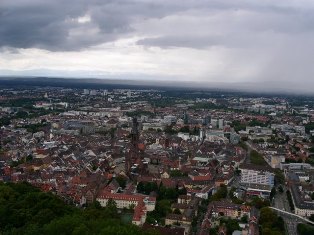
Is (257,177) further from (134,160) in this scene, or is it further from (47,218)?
(47,218)

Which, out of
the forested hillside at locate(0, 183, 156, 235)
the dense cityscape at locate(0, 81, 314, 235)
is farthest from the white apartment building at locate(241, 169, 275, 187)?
the forested hillside at locate(0, 183, 156, 235)

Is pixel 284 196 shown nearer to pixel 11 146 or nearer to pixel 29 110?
pixel 11 146

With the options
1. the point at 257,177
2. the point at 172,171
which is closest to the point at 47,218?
the point at 172,171

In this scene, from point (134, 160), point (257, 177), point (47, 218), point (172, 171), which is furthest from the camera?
point (134, 160)

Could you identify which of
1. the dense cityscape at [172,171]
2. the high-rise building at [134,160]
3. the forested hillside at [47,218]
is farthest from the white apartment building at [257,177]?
the forested hillside at [47,218]

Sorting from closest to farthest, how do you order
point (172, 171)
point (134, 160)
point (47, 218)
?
point (47, 218) < point (172, 171) < point (134, 160)

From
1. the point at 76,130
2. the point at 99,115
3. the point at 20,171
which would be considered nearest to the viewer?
the point at 20,171

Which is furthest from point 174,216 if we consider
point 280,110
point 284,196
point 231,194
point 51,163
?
point 280,110

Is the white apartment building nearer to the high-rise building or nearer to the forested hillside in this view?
the high-rise building
